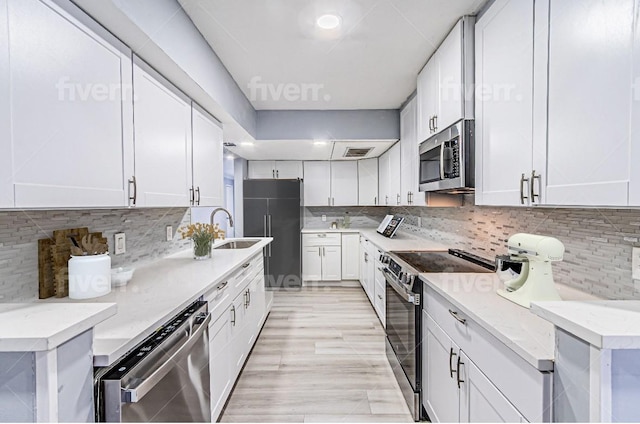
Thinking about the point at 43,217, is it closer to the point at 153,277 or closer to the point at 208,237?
the point at 153,277

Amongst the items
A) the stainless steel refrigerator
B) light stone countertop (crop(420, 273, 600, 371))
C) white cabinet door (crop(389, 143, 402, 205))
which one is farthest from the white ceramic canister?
the stainless steel refrigerator

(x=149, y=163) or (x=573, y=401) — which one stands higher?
(x=149, y=163)

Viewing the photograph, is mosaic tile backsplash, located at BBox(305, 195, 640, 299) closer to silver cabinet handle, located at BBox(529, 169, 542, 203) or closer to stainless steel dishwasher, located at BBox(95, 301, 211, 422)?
silver cabinet handle, located at BBox(529, 169, 542, 203)

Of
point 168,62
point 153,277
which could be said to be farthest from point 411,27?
point 153,277

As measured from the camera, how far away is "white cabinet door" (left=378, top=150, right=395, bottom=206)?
4112 mm

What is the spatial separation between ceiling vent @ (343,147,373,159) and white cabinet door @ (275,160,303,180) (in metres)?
0.83

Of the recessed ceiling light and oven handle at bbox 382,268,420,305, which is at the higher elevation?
the recessed ceiling light

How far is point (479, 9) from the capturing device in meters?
1.76

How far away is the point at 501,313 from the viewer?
1.21 metres

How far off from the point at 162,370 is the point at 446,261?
6.32ft

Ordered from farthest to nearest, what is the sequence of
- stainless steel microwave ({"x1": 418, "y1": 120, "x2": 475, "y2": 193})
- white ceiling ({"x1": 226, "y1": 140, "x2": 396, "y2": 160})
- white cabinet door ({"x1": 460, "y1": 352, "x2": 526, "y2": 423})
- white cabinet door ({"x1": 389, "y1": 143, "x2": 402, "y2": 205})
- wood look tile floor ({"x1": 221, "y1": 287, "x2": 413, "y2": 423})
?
1. white ceiling ({"x1": 226, "y1": 140, "x2": 396, "y2": 160})
2. white cabinet door ({"x1": 389, "y1": 143, "x2": 402, "y2": 205})
3. wood look tile floor ({"x1": 221, "y1": 287, "x2": 413, "y2": 423})
4. stainless steel microwave ({"x1": 418, "y1": 120, "x2": 475, "y2": 193})
5. white cabinet door ({"x1": 460, "y1": 352, "x2": 526, "y2": 423})

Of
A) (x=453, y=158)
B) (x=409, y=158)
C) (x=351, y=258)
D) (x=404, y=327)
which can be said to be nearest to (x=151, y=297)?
(x=404, y=327)

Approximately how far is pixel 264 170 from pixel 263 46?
287 centimetres

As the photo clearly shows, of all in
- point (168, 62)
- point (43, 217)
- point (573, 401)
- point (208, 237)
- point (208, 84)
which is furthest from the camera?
point (208, 237)
